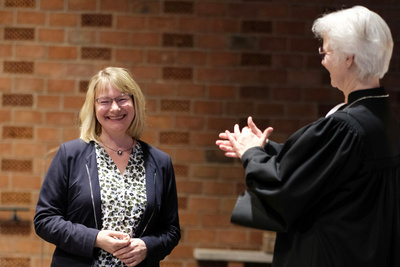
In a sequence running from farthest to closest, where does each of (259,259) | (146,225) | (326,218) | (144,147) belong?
(259,259) → (144,147) → (146,225) → (326,218)

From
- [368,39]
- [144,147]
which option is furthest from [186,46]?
[368,39]

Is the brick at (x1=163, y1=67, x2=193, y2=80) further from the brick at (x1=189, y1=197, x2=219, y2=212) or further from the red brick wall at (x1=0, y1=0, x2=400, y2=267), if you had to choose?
the brick at (x1=189, y1=197, x2=219, y2=212)

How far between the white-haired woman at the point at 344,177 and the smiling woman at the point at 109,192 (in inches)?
23.7

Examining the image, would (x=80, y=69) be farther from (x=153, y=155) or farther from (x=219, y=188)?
(x=153, y=155)

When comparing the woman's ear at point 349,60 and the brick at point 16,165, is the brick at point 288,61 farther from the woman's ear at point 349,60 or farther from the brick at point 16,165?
the woman's ear at point 349,60

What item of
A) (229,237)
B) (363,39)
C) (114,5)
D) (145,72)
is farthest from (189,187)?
(363,39)

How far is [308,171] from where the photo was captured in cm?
157

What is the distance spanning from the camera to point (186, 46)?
3387mm

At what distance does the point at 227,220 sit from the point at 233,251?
19cm

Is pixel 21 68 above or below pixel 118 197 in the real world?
above

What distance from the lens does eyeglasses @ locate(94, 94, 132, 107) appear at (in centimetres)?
221

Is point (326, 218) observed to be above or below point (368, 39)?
below

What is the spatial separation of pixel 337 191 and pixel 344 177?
51mm

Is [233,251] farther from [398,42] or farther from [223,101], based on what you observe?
[398,42]
